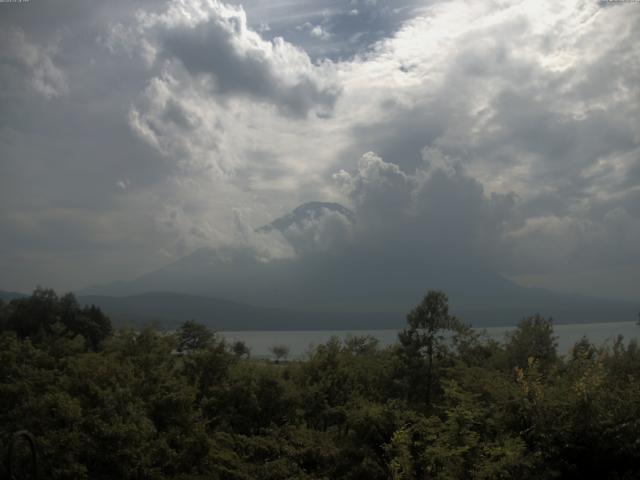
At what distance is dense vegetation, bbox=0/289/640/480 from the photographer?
1384 cm

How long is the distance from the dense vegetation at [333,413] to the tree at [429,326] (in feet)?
0.23

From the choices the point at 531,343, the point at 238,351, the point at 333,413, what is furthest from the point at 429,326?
the point at 238,351

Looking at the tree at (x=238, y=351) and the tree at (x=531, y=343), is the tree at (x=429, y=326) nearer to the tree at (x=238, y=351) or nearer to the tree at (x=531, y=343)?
the tree at (x=531, y=343)

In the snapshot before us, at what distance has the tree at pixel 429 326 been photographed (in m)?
25.8

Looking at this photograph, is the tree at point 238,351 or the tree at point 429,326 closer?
the tree at point 429,326

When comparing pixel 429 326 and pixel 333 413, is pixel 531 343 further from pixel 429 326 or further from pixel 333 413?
pixel 333 413

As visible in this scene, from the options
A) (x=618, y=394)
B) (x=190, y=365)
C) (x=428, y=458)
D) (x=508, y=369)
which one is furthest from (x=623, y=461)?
(x=190, y=365)

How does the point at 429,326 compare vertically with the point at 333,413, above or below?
above

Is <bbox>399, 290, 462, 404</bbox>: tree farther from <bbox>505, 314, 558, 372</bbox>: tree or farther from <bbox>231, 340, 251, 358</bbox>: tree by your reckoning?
<bbox>231, 340, 251, 358</bbox>: tree

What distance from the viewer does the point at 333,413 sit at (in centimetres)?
2258

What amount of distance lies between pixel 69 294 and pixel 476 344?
6766cm

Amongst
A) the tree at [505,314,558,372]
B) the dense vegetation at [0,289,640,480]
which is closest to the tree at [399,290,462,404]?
the dense vegetation at [0,289,640,480]

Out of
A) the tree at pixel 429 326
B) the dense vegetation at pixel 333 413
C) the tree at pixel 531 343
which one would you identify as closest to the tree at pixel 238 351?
the dense vegetation at pixel 333 413

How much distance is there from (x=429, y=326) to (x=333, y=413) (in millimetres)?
6603
